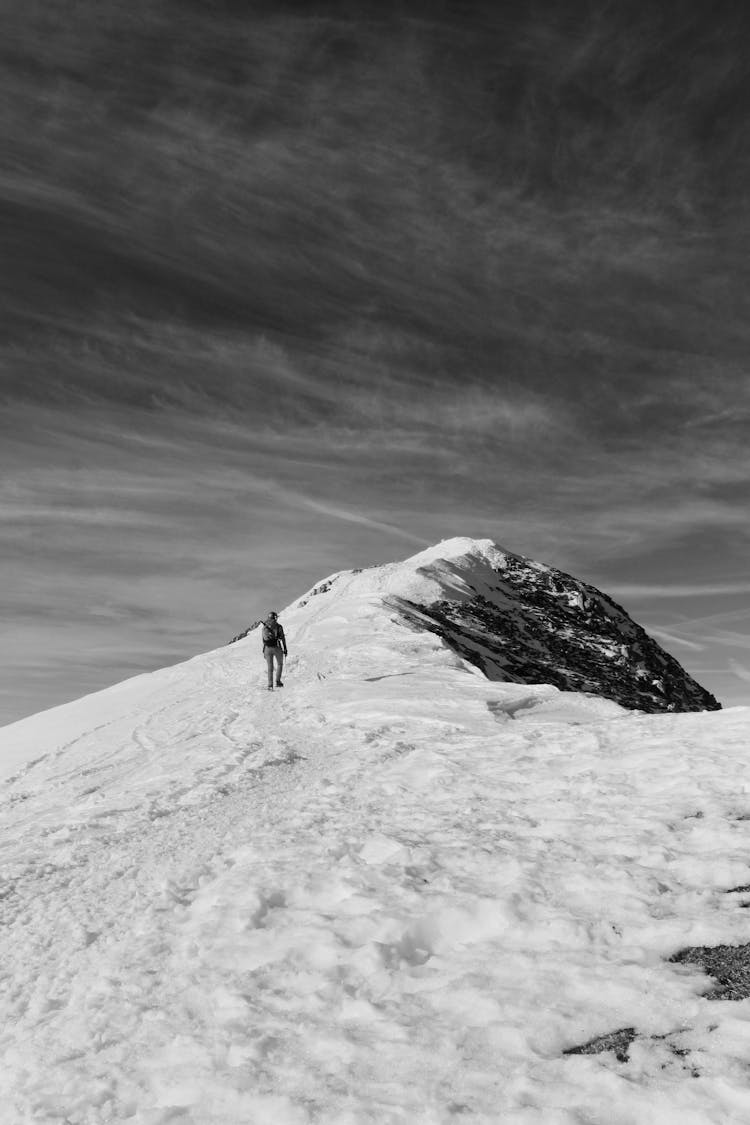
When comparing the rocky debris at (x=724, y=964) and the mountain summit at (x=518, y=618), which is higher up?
the mountain summit at (x=518, y=618)

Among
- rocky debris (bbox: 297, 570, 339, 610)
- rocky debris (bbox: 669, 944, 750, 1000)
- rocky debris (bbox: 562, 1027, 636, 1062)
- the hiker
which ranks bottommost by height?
rocky debris (bbox: 562, 1027, 636, 1062)

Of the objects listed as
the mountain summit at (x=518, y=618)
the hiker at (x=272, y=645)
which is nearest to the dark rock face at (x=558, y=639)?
the mountain summit at (x=518, y=618)

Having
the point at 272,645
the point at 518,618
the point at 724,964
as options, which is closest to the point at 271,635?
the point at 272,645

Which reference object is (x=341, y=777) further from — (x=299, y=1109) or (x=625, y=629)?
→ (x=625, y=629)

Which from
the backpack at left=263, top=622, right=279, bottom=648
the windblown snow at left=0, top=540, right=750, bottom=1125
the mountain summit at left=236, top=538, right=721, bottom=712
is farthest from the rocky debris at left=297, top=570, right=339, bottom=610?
the windblown snow at left=0, top=540, right=750, bottom=1125

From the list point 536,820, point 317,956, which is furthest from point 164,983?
point 536,820

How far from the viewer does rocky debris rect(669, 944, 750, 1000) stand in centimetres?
477

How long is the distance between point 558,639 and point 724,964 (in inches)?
2417

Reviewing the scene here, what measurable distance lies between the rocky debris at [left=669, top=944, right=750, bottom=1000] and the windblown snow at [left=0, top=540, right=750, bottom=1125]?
0.09m

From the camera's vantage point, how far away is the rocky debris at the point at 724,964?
477cm

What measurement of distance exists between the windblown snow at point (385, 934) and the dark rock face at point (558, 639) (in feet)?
81.5

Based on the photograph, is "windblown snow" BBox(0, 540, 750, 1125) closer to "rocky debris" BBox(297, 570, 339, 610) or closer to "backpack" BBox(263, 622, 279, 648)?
"backpack" BBox(263, 622, 279, 648)

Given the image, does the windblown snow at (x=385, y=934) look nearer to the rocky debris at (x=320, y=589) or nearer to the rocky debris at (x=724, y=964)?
the rocky debris at (x=724, y=964)

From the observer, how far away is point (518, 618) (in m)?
67.1
